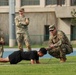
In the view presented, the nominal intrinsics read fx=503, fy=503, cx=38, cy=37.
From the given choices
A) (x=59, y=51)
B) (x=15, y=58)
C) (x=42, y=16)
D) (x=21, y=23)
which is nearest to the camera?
(x=15, y=58)

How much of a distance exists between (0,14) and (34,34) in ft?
10.8

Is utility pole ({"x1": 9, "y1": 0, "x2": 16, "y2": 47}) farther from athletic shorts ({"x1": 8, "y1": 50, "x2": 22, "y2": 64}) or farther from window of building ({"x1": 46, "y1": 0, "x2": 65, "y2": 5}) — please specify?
athletic shorts ({"x1": 8, "y1": 50, "x2": 22, "y2": 64})

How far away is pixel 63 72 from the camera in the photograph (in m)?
12.7

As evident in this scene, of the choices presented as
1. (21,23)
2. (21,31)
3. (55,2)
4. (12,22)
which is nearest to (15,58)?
(21,23)

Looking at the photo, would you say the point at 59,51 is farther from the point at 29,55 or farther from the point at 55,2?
the point at 55,2

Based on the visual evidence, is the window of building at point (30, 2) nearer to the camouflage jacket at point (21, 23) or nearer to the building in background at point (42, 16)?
the building in background at point (42, 16)

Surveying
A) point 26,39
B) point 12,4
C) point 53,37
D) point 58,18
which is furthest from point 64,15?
point 53,37

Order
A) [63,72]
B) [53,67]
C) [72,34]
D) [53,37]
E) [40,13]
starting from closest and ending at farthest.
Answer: [63,72] → [53,67] → [53,37] → [72,34] → [40,13]

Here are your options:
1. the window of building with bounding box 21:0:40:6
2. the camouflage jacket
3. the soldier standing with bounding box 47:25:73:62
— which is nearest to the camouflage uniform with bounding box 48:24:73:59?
the soldier standing with bounding box 47:25:73:62

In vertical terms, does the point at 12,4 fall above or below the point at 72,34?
above

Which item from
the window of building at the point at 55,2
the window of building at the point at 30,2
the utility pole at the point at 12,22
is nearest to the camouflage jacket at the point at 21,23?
the utility pole at the point at 12,22

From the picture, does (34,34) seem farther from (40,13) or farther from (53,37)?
(53,37)

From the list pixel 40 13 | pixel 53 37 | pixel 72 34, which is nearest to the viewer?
pixel 53 37

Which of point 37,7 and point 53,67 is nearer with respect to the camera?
point 53,67
